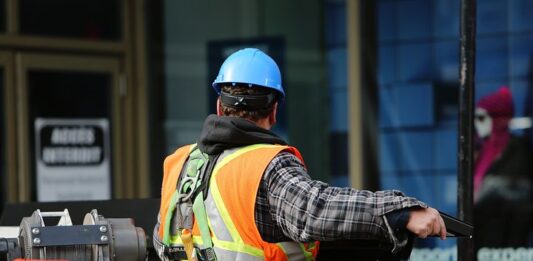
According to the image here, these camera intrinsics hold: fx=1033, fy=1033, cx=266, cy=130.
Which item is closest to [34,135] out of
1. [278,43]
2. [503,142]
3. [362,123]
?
[278,43]

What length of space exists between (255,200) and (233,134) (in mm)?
238

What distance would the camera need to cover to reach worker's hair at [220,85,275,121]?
3361mm

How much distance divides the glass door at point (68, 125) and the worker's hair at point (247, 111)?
4.98 m

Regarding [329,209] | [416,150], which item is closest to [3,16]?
[416,150]

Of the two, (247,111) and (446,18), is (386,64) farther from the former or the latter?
(247,111)

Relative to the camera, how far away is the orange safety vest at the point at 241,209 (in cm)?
318

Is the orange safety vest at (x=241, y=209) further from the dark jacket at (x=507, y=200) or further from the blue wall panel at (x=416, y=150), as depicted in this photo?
the blue wall panel at (x=416, y=150)

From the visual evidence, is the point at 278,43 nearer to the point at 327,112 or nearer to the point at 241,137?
the point at 327,112

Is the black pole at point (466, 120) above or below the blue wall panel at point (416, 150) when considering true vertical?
above

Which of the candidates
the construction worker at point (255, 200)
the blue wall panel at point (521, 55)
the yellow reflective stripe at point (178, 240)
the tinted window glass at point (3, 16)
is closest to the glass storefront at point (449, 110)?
the blue wall panel at point (521, 55)

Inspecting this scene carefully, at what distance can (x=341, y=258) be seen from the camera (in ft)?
11.6

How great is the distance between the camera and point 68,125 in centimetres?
833

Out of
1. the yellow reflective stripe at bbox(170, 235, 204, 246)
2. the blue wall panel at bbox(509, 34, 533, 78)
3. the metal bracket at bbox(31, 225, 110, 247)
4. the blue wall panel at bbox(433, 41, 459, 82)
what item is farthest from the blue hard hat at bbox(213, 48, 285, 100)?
the blue wall panel at bbox(433, 41, 459, 82)

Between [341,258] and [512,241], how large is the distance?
11.7 feet
